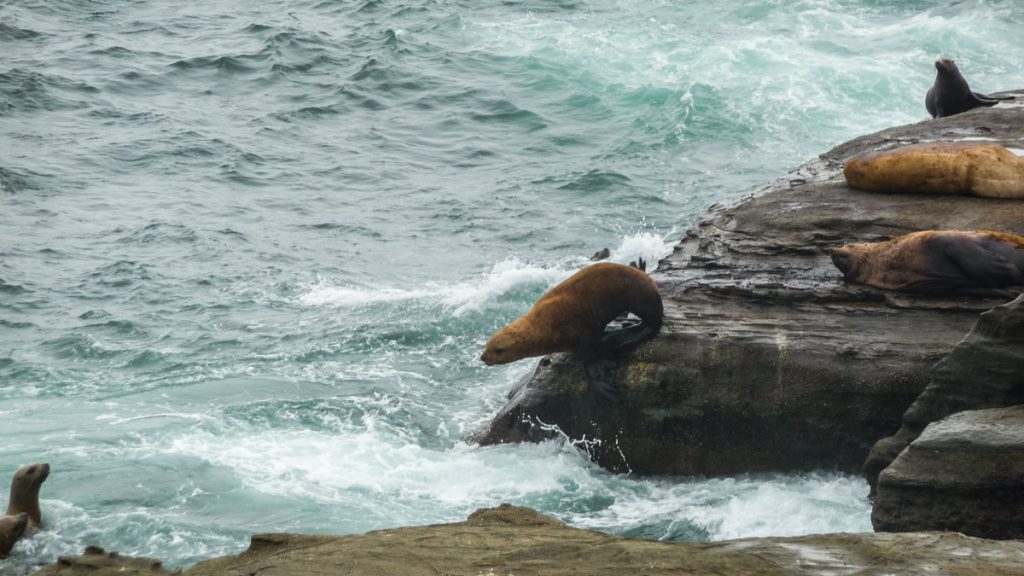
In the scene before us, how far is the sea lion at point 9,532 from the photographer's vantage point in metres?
7.72

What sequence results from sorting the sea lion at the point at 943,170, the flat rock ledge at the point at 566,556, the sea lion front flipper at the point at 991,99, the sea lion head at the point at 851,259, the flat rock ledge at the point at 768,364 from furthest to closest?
the sea lion front flipper at the point at 991,99, the sea lion at the point at 943,170, the sea lion head at the point at 851,259, the flat rock ledge at the point at 768,364, the flat rock ledge at the point at 566,556

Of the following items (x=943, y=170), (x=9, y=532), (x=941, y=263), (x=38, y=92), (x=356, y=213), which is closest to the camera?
(x=9, y=532)

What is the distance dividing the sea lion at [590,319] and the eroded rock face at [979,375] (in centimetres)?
200

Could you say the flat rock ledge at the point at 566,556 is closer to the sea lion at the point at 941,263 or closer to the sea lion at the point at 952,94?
the sea lion at the point at 941,263

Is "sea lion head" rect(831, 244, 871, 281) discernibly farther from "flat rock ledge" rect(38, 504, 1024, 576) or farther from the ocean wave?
the ocean wave

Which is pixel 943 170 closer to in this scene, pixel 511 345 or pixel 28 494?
pixel 511 345

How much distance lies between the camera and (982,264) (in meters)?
7.98

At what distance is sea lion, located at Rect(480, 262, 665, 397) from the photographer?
27.4 ft

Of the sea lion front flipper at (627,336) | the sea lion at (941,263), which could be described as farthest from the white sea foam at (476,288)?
the sea lion at (941,263)

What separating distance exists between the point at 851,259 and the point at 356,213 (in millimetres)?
9580

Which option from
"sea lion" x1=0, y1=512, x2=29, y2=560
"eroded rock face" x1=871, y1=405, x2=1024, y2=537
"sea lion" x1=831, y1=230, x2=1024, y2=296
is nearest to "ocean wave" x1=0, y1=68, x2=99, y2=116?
"sea lion" x1=0, y1=512, x2=29, y2=560

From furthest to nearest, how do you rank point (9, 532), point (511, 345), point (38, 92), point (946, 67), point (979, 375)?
point (38, 92) → point (946, 67) → point (511, 345) → point (9, 532) → point (979, 375)

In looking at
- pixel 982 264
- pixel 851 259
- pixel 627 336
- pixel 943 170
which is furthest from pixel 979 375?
pixel 943 170

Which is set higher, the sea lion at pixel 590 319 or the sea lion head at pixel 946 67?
the sea lion head at pixel 946 67
